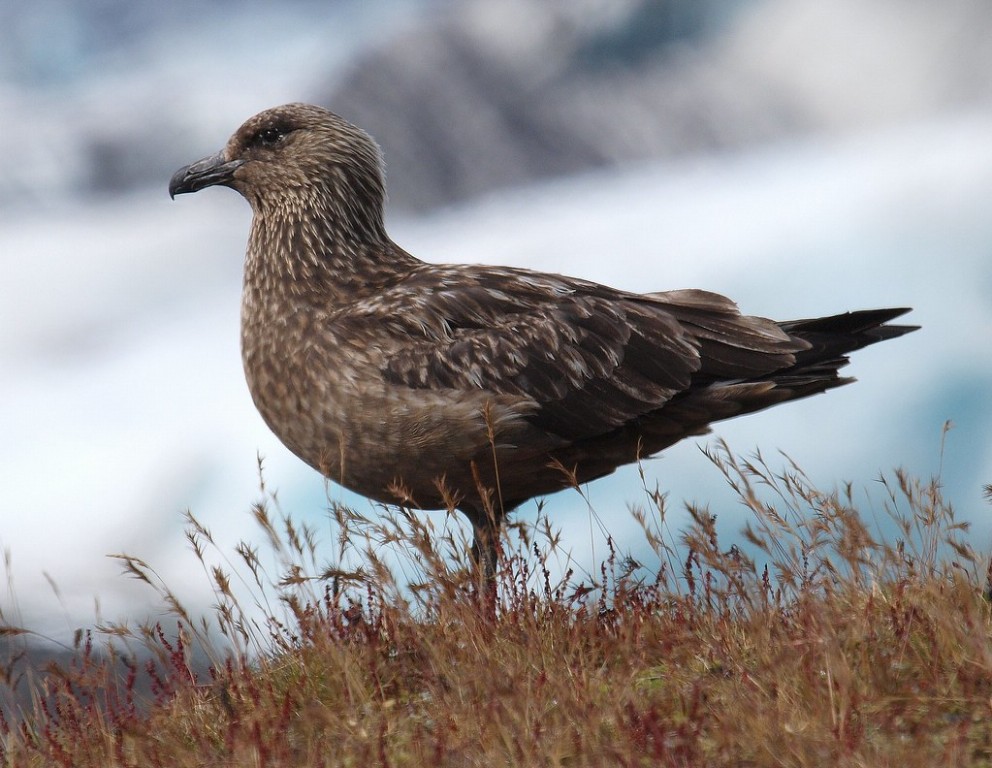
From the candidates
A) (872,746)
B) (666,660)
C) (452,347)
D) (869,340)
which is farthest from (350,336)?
(872,746)

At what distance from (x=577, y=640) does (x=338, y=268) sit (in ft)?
7.99

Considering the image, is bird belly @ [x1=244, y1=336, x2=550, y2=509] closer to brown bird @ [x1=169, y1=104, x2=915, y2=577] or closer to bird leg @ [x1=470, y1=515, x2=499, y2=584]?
brown bird @ [x1=169, y1=104, x2=915, y2=577]

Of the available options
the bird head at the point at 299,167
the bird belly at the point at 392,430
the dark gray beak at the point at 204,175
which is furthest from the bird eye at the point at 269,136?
the bird belly at the point at 392,430

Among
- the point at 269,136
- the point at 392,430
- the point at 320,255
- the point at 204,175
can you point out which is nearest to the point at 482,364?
the point at 392,430

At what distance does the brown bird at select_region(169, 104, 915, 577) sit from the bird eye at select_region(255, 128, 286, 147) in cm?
47

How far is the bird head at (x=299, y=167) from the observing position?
19.5 feet

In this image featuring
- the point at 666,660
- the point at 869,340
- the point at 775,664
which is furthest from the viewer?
the point at 869,340

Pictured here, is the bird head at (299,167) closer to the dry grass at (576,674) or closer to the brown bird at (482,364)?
the brown bird at (482,364)

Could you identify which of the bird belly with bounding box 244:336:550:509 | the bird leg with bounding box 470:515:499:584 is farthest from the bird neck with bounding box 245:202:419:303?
the bird leg with bounding box 470:515:499:584

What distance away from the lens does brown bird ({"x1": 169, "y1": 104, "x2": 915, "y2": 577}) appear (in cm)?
492

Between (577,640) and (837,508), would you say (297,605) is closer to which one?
(577,640)

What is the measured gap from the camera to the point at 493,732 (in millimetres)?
3123

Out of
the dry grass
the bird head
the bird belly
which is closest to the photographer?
the dry grass

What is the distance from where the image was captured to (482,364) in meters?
5.09
